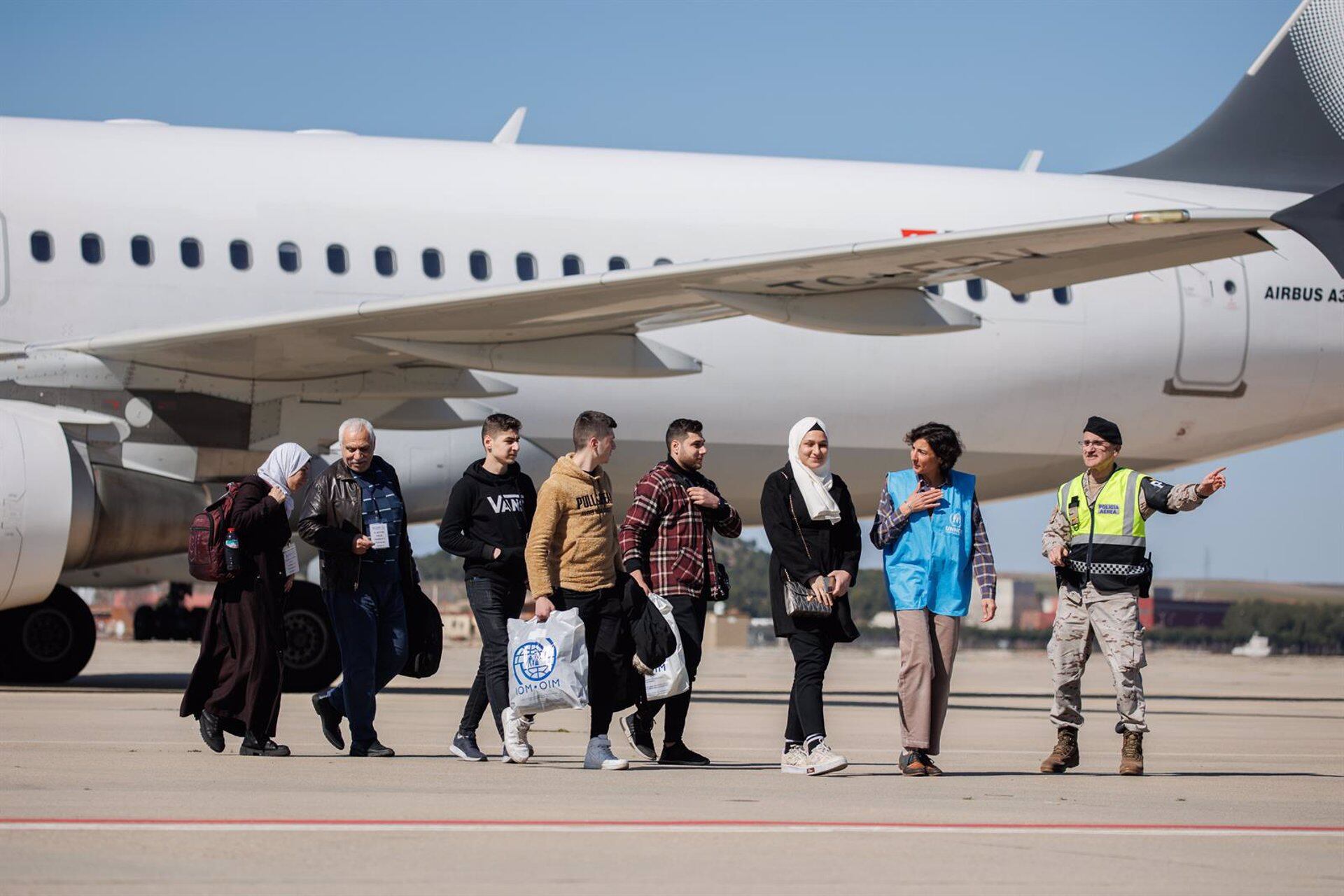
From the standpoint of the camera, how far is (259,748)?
8.16 meters

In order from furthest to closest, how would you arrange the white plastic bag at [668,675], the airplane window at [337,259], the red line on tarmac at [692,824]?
the airplane window at [337,259]
the white plastic bag at [668,675]
the red line on tarmac at [692,824]

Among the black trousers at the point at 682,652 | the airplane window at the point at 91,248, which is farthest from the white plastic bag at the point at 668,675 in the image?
the airplane window at the point at 91,248

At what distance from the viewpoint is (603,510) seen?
8.16m

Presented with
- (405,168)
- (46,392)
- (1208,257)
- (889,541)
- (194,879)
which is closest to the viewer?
(194,879)

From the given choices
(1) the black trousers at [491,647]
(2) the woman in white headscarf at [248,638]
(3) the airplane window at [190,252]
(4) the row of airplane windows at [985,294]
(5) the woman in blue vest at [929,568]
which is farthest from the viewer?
(4) the row of airplane windows at [985,294]

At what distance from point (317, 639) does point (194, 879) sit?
8643 mm

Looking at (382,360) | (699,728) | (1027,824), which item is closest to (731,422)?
(382,360)

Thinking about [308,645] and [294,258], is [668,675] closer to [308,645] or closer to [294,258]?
[308,645]

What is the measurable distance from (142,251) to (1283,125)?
10517 millimetres

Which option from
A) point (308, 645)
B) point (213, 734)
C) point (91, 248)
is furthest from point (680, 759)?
point (91, 248)

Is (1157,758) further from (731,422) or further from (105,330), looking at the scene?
(105,330)

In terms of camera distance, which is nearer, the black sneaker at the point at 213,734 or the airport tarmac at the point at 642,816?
the airport tarmac at the point at 642,816

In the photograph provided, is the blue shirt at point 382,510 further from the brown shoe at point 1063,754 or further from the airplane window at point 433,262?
the airplane window at point 433,262

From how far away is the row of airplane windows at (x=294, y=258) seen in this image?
506 inches
